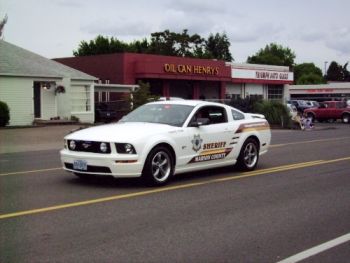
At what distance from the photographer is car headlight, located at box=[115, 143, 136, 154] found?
9.38 metres

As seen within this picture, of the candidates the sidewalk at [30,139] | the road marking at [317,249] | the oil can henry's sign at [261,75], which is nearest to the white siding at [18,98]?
the sidewalk at [30,139]

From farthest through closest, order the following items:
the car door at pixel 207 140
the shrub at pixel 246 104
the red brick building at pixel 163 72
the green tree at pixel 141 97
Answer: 1. the red brick building at pixel 163 72
2. the shrub at pixel 246 104
3. the green tree at pixel 141 97
4. the car door at pixel 207 140

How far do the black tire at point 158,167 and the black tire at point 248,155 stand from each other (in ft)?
7.58

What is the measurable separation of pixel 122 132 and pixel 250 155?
3617mm

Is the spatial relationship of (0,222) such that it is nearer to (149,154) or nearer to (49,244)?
(49,244)

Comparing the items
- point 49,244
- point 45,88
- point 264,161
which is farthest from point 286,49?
point 49,244

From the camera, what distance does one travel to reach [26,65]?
3356 cm

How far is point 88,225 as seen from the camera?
697cm

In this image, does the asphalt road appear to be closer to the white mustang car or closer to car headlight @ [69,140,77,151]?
the white mustang car

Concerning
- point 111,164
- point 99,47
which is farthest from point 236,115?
point 99,47

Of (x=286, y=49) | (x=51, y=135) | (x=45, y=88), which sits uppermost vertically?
(x=286, y=49)

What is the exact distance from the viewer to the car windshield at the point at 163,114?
34.9ft

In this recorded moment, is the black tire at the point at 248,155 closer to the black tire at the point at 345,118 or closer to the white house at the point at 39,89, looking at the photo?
the white house at the point at 39,89

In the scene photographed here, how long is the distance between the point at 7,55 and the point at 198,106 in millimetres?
25430
